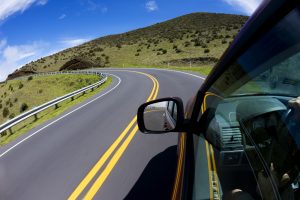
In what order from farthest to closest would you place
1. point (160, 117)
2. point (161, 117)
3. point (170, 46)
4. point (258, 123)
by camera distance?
point (170, 46) → point (160, 117) → point (161, 117) → point (258, 123)

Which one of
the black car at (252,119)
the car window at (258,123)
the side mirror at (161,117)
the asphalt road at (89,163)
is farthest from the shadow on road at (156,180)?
the car window at (258,123)

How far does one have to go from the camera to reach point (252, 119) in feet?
7.01

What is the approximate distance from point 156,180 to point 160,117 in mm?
1750

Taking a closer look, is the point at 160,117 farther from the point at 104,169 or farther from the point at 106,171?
the point at 104,169

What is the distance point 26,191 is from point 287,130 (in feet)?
20.1

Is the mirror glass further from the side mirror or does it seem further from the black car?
the black car

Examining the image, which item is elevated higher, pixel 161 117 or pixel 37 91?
pixel 161 117

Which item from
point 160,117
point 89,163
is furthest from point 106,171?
point 160,117

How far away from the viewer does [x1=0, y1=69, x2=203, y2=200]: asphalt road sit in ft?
20.7

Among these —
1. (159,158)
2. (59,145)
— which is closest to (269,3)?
(159,158)

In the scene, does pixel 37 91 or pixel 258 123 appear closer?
pixel 258 123

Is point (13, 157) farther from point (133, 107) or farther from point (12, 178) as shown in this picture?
point (133, 107)

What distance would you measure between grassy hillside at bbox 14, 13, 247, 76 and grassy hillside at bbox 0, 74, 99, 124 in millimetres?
13009

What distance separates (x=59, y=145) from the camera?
32.8ft
